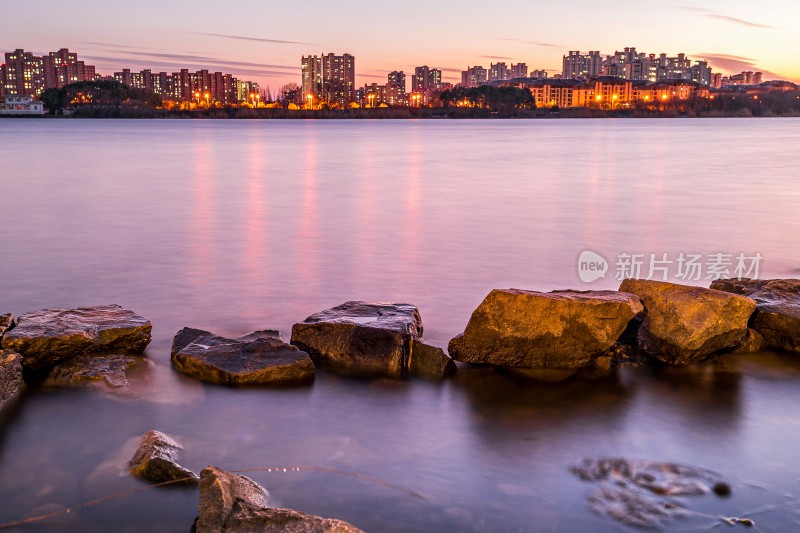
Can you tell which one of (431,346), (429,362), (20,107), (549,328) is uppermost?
(20,107)

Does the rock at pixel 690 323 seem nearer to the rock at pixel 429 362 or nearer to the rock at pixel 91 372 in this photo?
the rock at pixel 429 362

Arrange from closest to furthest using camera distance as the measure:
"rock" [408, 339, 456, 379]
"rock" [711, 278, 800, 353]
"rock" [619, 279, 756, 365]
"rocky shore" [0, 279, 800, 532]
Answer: "rocky shore" [0, 279, 800, 532], "rock" [408, 339, 456, 379], "rock" [619, 279, 756, 365], "rock" [711, 278, 800, 353]

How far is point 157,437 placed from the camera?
195 inches

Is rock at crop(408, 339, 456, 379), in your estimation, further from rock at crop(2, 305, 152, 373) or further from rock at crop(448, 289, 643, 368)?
rock at crop(2, 305, 152, 373)

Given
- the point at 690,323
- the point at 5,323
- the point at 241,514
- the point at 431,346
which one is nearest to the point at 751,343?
the point at 690,323

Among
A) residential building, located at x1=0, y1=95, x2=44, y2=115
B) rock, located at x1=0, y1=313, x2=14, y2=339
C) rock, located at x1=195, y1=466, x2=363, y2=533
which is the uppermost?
residential building, located at x1=0, y1=95, x2=44, y2=115

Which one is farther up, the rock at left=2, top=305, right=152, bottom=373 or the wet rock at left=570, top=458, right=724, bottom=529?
the rock at left=2, top=305, right=152, bottom=373

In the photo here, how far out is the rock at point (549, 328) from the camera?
6.52 meters

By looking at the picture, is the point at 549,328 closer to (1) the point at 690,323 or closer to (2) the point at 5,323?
(1) the point at 690,323

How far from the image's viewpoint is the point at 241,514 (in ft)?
12.6

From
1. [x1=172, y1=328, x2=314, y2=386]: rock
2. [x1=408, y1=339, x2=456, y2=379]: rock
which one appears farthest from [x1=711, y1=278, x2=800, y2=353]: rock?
[x1=172, y1=328, x2=314, y2=386]: rock

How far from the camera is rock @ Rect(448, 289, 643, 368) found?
6.52 m

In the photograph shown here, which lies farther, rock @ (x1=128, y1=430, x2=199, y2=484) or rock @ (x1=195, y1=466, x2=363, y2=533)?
rock @ (x1=128, y1=430, x2=199, y2=484)

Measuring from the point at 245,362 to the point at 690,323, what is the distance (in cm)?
364
